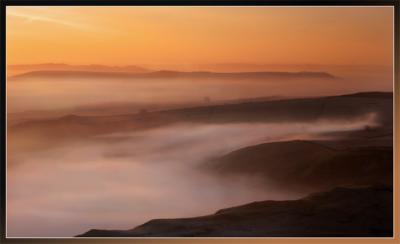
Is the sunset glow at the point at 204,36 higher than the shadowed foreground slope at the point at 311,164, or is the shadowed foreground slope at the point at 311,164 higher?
the sunset glow at the point at 204,36

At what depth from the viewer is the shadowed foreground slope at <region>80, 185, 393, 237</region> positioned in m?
2.86

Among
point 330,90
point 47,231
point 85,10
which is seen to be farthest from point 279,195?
point 85,10

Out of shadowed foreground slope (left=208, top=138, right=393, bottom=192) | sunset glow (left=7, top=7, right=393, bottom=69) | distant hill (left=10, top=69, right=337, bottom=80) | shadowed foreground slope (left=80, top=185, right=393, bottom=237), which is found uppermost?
sunset glow (left=7, top=7, right=393, bottom=69)

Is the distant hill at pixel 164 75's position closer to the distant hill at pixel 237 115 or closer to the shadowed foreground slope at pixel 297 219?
the distant hill at pixel 237 115

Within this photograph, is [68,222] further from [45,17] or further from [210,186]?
[45,17]

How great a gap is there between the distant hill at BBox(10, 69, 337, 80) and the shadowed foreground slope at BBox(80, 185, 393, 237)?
71 cm

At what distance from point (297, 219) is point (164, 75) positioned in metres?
1.16

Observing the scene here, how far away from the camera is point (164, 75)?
286cm

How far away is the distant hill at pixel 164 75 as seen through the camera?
2854 millimetres

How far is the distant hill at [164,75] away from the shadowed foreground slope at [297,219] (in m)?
Result: 0.71

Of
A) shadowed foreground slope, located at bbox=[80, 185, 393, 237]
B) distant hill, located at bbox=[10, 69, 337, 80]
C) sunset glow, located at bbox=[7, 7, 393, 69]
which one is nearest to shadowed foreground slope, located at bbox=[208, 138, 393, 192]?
shadowed foreground slope, located at bbox=[80, 185, 393, 237]

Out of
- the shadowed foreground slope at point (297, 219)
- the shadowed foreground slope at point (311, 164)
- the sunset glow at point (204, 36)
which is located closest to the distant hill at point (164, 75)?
the sunset glow at point (204, 36)

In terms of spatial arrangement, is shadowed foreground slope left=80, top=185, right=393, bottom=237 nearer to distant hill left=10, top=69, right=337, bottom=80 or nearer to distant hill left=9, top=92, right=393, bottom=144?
distant hill left=9, top=92, right=393, bottom=144

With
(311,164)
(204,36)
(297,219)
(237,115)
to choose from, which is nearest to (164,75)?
(204,36)
